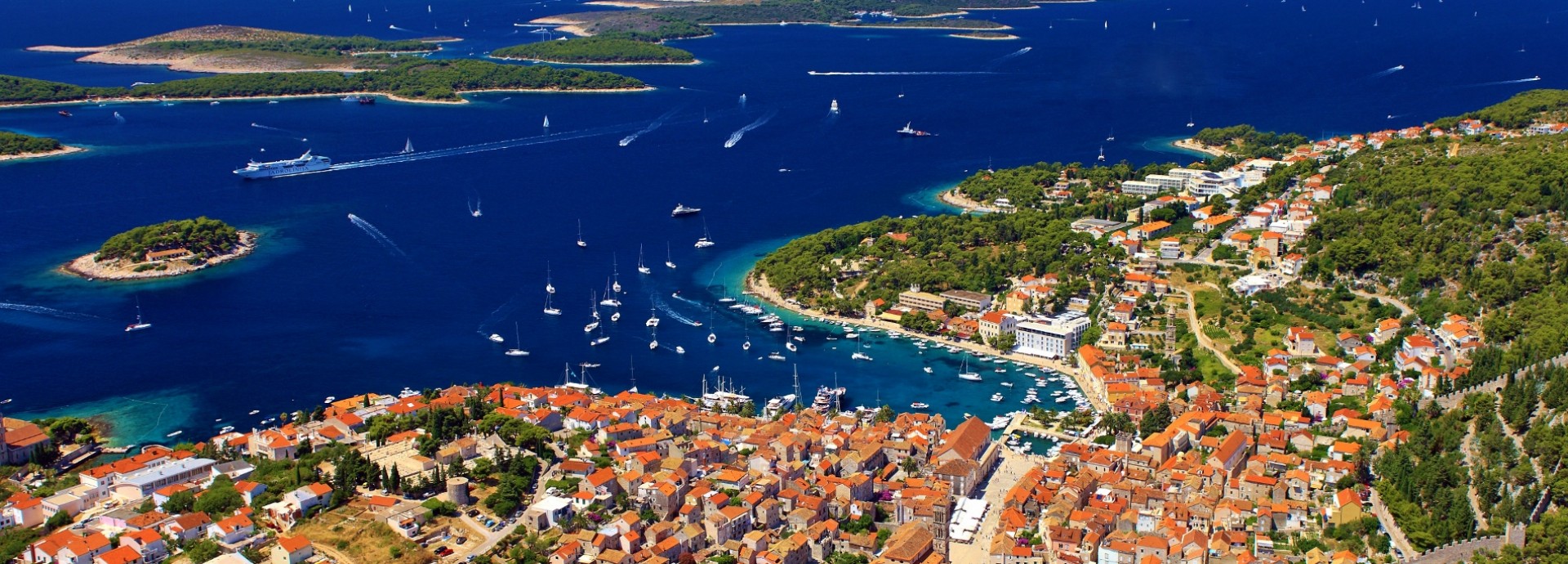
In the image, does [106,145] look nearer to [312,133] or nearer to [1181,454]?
[312,133]

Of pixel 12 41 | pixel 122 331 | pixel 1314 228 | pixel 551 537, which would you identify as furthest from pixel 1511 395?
pixel 12 41

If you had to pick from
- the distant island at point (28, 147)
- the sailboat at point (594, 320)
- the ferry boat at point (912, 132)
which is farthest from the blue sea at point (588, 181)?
the distant island at point (28, 147)

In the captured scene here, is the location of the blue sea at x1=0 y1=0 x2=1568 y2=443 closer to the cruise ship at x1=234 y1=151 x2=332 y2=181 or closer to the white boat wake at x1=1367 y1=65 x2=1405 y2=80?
the white boat wake at x1=1367 y1=65 x2=1405 y2=80

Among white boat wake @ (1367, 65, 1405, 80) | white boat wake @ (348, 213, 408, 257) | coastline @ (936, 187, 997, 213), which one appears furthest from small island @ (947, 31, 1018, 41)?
white boat wake @ (348, 213, 408, 257)

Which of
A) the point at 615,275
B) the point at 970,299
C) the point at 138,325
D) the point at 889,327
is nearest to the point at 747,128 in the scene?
the point at 615,275

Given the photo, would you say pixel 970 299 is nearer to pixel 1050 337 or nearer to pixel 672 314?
pixel 1050 337

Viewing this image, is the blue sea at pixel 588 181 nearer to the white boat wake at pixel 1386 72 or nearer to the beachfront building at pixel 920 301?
the white boat wake at pixel 1386 72
